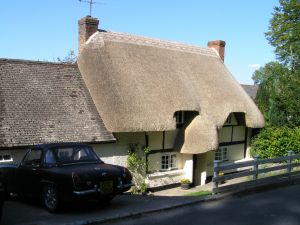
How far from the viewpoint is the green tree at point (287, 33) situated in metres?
38.5

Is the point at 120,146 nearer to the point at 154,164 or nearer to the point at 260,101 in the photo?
the point at 154,164

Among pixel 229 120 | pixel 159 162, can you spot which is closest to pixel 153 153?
pixel 159 162

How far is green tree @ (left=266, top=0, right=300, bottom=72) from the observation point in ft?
126

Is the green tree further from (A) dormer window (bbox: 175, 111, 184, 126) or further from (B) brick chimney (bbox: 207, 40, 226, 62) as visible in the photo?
(A) dormer window (bbox: 175, 111, 184, 126)

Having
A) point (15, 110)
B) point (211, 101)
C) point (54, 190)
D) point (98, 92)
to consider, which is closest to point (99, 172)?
point (54, 190)

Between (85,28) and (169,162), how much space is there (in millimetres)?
8171

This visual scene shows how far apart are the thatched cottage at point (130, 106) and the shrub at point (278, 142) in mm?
1047

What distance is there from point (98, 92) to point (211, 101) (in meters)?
6.93

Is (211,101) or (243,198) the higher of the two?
(211,101)

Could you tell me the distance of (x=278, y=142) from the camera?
2402 centimetres

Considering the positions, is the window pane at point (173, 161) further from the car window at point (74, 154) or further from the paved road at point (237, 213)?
the car window at point (74, 154)

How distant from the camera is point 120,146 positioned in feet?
61.1

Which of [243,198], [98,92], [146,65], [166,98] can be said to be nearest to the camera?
[243,198]

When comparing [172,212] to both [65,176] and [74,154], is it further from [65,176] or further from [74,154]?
[74,154]
